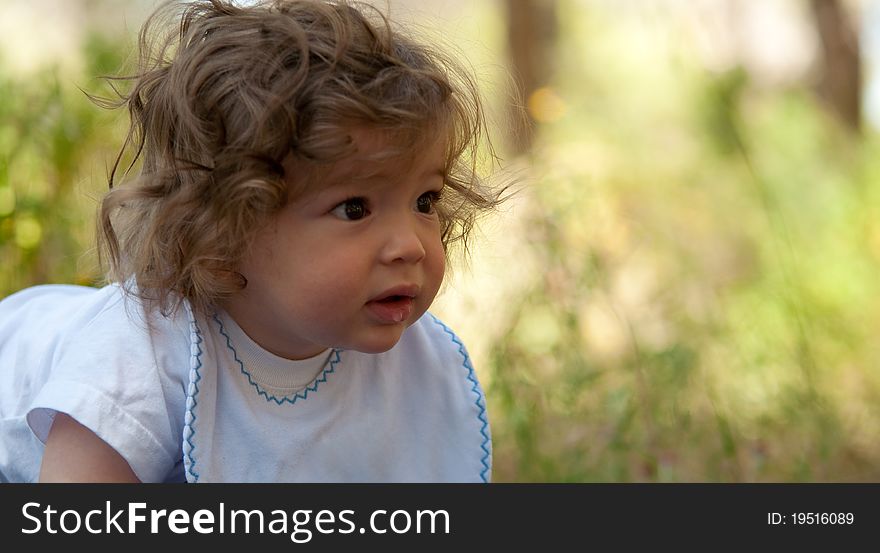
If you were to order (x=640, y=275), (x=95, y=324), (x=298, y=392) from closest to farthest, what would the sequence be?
(x=95, y=324), (x=298, y=392), (x=640, y=275)

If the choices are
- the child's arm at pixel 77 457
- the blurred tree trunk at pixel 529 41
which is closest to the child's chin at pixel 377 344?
the child's arm at pixel 77 457

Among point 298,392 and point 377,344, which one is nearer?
point 377,344

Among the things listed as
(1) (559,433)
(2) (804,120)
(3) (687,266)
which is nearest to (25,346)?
(1) (559,433)

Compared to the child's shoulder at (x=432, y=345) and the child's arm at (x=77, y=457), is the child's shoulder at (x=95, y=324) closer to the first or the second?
the child's arm at (x=77, y=457)

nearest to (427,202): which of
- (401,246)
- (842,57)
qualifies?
(401,246)

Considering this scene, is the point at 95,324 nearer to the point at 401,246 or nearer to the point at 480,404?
the point at 401,246

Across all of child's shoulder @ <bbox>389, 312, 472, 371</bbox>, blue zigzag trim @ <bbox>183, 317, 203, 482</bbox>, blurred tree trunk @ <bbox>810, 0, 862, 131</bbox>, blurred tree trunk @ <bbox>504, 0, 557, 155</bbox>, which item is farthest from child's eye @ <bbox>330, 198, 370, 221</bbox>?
blurred tree trunk @ <bbox>810, 0, 862, 131</bbox>

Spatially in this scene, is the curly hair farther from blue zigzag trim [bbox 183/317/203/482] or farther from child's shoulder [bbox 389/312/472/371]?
child's shoulder [bbox 389/312/472/371]

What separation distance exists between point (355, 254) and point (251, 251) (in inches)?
7.0

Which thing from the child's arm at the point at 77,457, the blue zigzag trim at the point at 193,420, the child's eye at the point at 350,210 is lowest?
the child's arm at the point at 77,457

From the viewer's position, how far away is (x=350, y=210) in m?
1.47

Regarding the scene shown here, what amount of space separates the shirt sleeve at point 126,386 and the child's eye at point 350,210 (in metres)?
0.35

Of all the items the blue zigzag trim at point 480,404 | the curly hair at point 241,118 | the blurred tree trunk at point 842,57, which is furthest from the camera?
the blurred tree trunk at point 842,57

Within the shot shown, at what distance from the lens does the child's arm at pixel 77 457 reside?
144 centimetres
